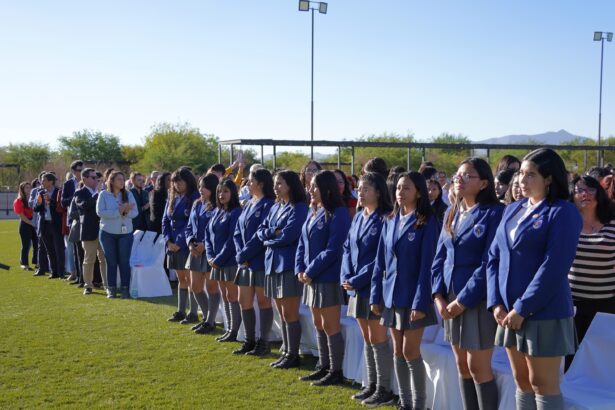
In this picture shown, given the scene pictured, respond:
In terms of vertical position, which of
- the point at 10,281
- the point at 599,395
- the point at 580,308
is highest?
the point at 580,308

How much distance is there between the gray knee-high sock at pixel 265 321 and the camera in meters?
7.12

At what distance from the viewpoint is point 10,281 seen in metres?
12.4

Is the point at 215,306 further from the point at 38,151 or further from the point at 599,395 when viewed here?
the point at 38,151

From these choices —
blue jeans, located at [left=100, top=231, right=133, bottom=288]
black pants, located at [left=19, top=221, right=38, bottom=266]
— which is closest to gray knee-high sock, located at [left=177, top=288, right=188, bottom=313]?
blue jeans, located at [left=100, top=231, right=133, bottom=288]

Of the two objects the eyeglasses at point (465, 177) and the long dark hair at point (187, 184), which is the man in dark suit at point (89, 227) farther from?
the eyeglasses at point (465, 177)

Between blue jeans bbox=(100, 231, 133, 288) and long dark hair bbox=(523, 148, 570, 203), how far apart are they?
26.5 feet

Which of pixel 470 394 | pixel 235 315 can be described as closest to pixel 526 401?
pixel 470 394

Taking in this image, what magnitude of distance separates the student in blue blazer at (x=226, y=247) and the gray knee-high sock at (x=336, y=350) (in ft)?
5.79

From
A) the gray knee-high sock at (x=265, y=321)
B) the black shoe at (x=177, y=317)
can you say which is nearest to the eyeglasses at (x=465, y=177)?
the gray knee-high sock at (x=265, y=321)

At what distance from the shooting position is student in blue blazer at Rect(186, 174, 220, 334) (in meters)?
7.94

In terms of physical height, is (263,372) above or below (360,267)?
below

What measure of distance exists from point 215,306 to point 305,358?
1.70 metres

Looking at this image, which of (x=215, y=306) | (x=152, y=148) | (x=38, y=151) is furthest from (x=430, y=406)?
(x=38, y=151)

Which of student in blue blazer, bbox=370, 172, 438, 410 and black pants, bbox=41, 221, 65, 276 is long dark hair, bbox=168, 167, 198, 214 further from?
black pants, bbox=41, 221, 65, 276
